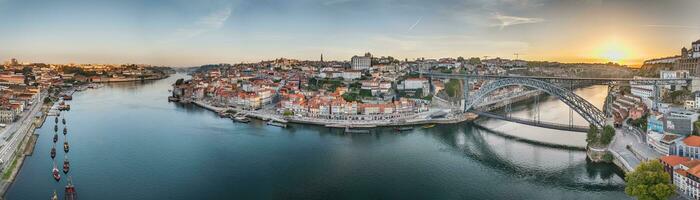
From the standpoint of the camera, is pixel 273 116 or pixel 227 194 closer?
pixel 227 194

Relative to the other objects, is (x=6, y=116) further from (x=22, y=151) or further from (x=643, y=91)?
(x=643, y=91)

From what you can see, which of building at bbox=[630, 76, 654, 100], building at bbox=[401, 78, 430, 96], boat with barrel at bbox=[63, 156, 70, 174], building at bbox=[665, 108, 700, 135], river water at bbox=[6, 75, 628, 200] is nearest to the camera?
river water at bbox=[6, 75, 628, 200]

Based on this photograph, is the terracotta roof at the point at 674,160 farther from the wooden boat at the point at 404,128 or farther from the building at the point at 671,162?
the wooden boat at the point at 404,128

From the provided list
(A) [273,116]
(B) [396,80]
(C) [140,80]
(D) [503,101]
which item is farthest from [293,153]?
(C) [140,80]

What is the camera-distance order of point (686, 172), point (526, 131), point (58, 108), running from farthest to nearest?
point (58, 108), point (526, 131), point (686, 172)

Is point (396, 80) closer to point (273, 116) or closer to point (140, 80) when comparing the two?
point (273, 116)

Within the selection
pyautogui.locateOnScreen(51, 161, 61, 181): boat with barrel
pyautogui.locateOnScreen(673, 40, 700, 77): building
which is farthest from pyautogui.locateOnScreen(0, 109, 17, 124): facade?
pyautogui.locateOnScreen(673, 40, 700, 77): building

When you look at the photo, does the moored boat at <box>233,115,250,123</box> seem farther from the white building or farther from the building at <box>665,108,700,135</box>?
the building at <box>665,108,700,135</box>
